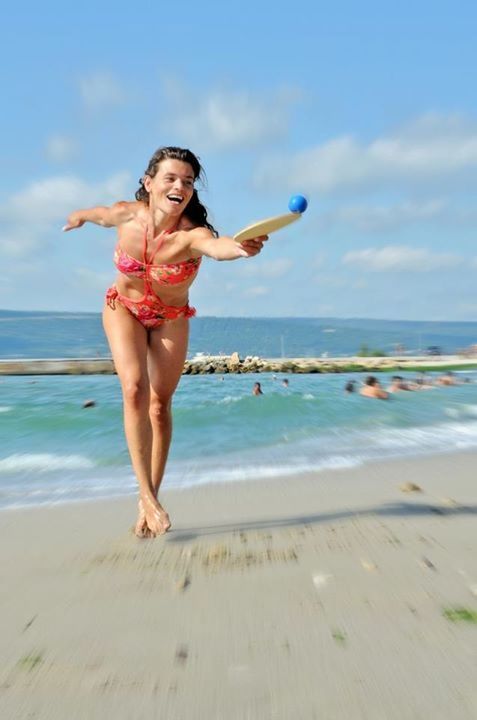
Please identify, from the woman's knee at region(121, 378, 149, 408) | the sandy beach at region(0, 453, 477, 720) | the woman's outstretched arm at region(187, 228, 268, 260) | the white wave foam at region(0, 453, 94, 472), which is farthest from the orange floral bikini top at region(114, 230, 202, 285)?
the white wave foam at region(0, 453, 94, 472)

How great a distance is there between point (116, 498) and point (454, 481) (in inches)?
105

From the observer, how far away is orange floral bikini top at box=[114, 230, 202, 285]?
12.5 ft

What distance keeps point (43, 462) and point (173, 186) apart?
4188 millimetres

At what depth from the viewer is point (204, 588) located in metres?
2.88

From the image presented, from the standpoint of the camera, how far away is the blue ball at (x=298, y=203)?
2.79m

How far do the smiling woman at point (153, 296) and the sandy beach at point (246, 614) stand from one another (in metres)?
0.52

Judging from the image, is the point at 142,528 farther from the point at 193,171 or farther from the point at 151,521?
the point at 193,171

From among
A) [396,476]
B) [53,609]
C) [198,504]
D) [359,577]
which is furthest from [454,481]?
[53,609]

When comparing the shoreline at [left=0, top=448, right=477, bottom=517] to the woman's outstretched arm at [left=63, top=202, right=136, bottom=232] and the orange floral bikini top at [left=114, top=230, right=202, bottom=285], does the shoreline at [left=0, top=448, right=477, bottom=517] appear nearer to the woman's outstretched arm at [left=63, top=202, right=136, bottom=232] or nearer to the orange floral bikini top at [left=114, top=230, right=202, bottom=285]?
the orange floral bikini top at [left=114, top=230, right=202, bottom=285]

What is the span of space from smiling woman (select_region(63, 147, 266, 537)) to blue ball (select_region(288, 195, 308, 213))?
778mm

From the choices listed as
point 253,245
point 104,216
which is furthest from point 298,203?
point 104,216

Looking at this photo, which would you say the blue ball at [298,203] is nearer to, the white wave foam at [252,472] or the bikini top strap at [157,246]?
the bikini top strap at [157,246]

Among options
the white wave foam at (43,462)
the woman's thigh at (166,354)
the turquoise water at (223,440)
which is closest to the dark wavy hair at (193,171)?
the woman's thigh at (166,354)

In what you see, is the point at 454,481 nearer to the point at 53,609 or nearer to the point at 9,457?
the point at 53,609
